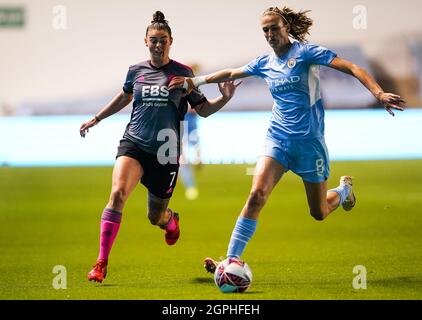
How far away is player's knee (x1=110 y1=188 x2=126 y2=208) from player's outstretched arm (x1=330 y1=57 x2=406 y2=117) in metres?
1.97

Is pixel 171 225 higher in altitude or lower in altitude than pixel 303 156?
lower

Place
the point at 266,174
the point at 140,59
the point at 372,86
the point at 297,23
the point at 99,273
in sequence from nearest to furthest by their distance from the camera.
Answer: the point at 372,86 < the point at 266,174 < the point at 99,273 < the point at 297,23 < the point at 140,59

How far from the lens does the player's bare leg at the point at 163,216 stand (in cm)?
858

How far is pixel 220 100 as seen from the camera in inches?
325

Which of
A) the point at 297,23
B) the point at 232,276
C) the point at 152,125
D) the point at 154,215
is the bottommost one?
the point at 232,276

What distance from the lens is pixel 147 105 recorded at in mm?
7934

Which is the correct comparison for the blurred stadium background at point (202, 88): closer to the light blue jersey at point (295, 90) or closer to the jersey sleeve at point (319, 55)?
the light blue jersey at point (295, 90)

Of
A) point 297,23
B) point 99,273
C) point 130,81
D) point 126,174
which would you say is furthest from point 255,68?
point 99,273

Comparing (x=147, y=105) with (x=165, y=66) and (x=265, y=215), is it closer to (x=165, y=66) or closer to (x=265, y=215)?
(x=165, y=66)

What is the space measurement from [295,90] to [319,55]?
1.15ft

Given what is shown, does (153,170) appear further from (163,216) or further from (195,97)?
(163,216)

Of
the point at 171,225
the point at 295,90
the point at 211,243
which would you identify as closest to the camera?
the point at 295,90

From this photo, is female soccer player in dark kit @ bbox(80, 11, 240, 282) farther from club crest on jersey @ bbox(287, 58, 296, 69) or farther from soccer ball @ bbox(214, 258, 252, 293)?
soccer ball @ bbox(214, 258, 252, 293)

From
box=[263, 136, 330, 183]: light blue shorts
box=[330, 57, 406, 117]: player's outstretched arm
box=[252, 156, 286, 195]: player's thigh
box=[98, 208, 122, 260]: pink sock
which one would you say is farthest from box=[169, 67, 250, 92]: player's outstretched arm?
box=[98, 208, 122, 260]: pink sock
